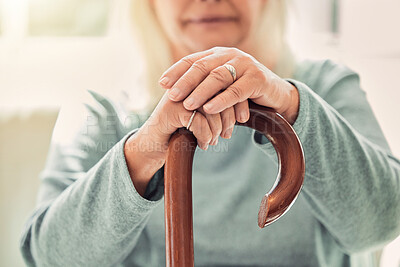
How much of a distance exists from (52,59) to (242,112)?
499 mm

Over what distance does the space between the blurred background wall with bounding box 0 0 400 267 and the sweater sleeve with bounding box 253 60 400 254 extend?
0.25 ft

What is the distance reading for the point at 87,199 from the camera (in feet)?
2.31

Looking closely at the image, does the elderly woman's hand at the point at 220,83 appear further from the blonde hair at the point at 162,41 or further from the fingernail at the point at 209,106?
the blonde hair at the point at 162,41

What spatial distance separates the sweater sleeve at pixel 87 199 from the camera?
0.65m

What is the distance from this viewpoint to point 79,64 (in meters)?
0.90

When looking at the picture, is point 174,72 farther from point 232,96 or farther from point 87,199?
point 87,199

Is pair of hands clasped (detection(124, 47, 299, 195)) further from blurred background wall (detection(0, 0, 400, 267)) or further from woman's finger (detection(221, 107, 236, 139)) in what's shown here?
blurred background wall (detection(0, 0, 400, 267))

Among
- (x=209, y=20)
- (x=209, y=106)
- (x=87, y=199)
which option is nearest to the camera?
(x=209, y=106)

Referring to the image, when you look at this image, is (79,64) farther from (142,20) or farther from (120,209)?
(120,209)

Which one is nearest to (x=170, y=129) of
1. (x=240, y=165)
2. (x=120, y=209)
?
(x=120, y=209)

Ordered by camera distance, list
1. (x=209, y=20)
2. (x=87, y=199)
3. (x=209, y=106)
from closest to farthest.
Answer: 1. (x=209, y=106)
2. (x=87, y=199)
3. (x=209, y=20)

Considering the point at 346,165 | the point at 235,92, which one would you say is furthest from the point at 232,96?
the point at 346,165

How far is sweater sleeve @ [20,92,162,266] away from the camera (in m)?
0.65

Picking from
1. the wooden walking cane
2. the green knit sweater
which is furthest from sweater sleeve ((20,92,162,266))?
the wooden walking cane
